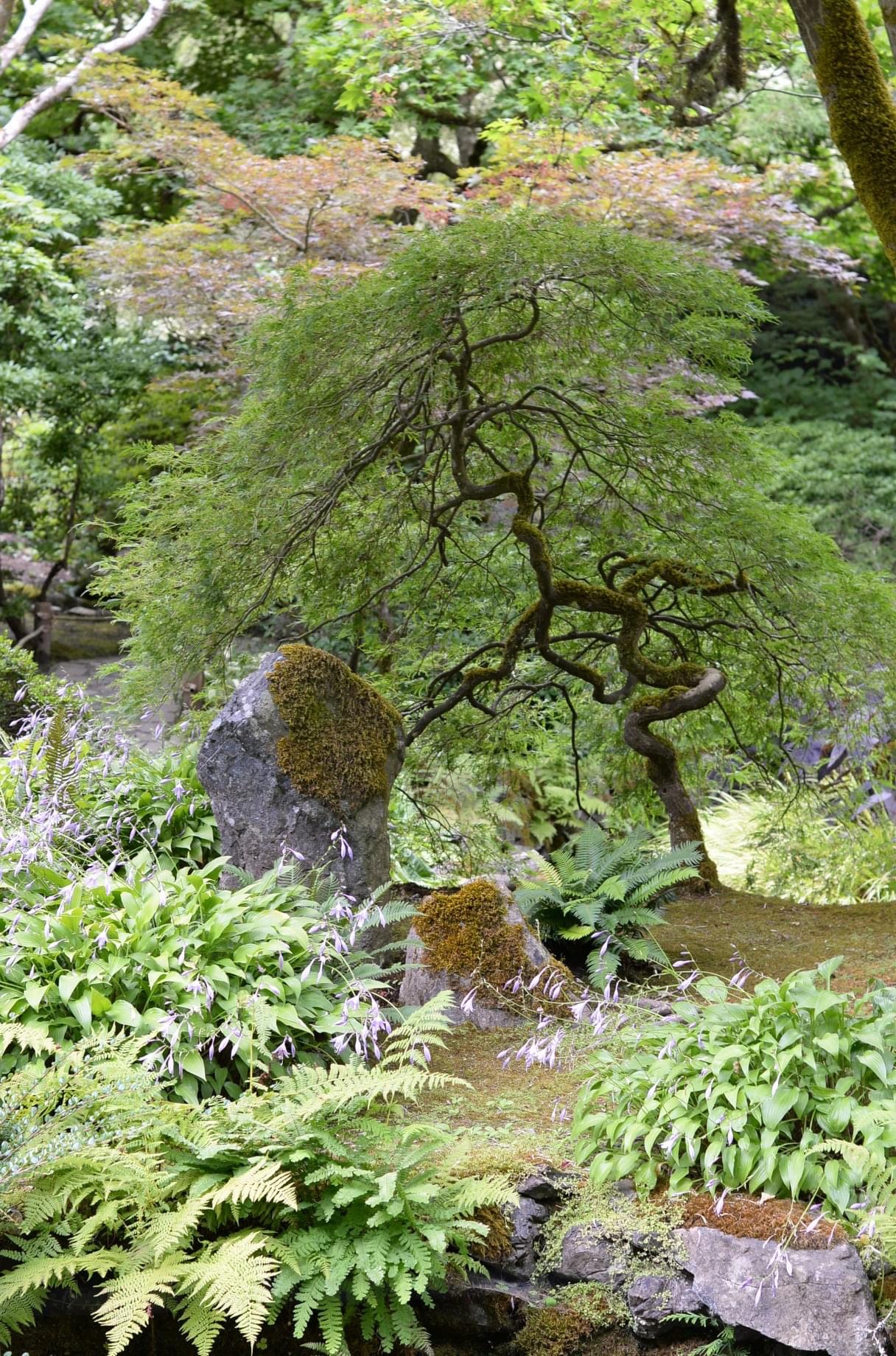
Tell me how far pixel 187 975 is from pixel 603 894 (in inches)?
91.5

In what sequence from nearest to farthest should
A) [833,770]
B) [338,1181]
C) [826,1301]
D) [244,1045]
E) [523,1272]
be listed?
[826,1301]
[338,1181]
[523,1272]
[244,1045]
[833,770]

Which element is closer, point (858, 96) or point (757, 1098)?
point (757, 1098)

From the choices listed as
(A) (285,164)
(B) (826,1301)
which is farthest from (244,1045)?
(A) (285,164)

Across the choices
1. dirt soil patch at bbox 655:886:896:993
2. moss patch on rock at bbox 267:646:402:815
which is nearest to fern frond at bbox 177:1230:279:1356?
moss patch on rock at bbox 267:646:402:815

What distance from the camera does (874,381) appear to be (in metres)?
15.0

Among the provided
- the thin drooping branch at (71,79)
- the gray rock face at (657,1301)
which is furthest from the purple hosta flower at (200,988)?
the thin drooping branch at (71,79)

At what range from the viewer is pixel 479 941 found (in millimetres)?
4941

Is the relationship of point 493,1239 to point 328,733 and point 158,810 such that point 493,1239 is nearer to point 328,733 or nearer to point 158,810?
point 328,733

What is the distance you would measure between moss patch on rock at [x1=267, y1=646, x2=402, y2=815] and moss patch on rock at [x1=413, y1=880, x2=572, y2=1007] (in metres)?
0.56

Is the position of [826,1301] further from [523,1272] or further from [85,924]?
[85,924]

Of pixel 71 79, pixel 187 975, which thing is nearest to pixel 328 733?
pixel 187 975

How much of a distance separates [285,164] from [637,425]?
16.7 feet

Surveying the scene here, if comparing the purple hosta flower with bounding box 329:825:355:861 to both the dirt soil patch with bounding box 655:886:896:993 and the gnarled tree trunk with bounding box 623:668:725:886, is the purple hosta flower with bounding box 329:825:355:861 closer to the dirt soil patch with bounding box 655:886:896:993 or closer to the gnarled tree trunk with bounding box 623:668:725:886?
the dirt soil patch with bounding box 655:886:896:993

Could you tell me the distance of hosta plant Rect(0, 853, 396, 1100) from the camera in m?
3.70
